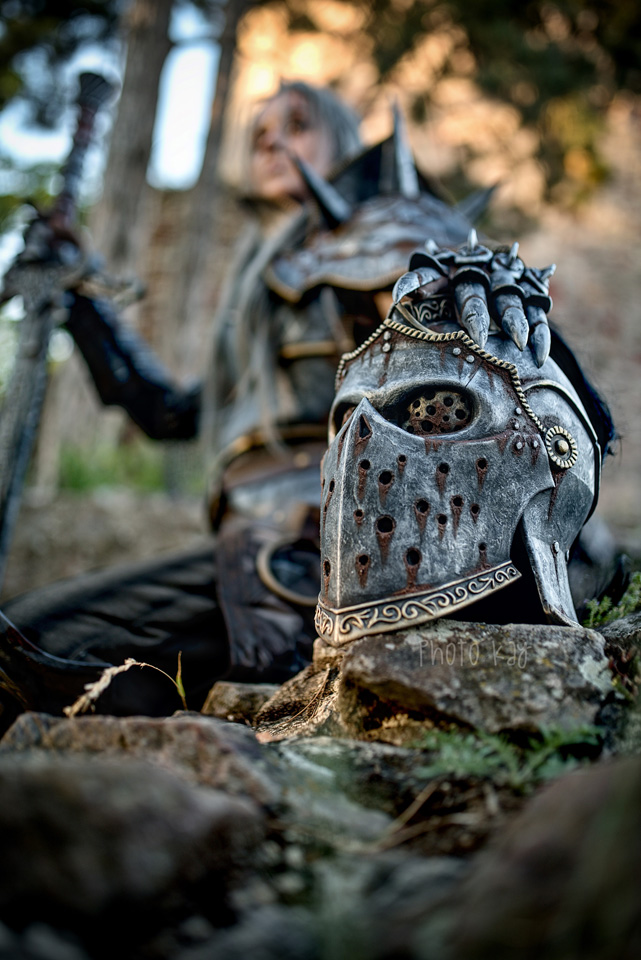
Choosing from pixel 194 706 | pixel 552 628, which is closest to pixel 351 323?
pixel 194 706

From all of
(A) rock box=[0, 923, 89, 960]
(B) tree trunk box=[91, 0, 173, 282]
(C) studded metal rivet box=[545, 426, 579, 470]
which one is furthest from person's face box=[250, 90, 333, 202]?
(A) rock box=[0, 923, 89, 960]

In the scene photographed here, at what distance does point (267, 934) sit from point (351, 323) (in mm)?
1810

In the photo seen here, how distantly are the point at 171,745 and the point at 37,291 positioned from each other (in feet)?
6.72

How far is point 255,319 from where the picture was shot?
109 inches

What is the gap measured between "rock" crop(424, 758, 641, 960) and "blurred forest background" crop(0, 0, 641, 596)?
4.59 meters

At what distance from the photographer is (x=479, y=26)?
794cm

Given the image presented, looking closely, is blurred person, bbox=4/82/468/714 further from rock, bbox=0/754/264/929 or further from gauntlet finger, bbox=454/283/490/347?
rock, bbox=0/754/264/929

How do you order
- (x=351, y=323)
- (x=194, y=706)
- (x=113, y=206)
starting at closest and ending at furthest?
(x=194, y=706) < (x=351, y=323) < (x=113, y=206)

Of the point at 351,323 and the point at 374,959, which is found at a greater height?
the point at 351,323

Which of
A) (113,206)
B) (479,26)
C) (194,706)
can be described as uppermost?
(479,26)

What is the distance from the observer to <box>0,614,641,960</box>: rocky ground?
0.74 m

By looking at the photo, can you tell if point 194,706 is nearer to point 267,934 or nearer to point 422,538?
point 422,538

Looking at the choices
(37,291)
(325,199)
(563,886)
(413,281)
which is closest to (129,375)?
(37,291)

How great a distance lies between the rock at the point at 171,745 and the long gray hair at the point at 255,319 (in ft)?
4.94
